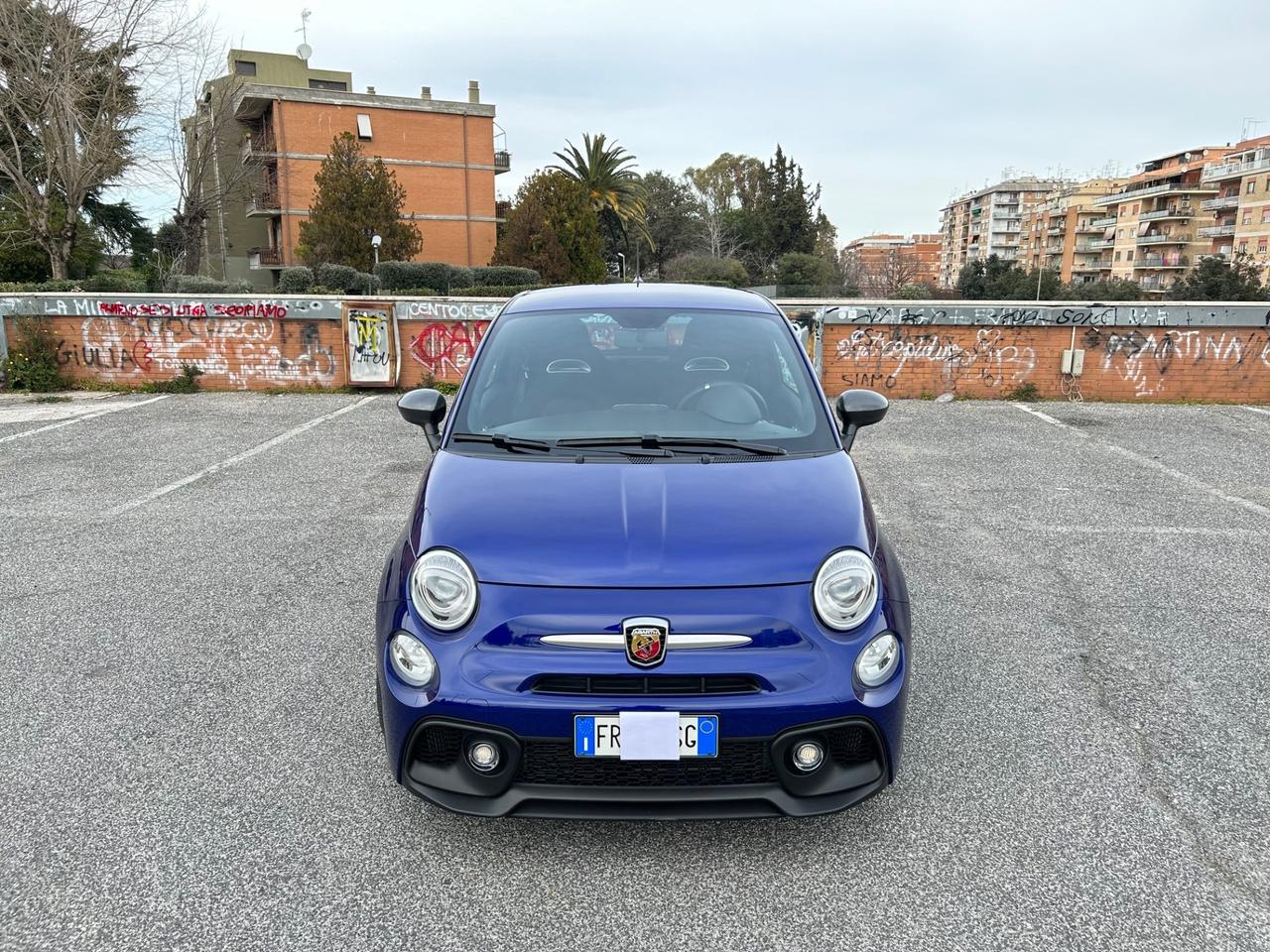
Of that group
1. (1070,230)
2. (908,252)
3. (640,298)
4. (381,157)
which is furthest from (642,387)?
(908,252)

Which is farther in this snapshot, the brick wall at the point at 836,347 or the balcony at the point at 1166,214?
the balcony at the point at 1166,214

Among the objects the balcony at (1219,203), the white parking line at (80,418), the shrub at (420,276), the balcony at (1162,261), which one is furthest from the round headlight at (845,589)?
the balcony at (1162,261)

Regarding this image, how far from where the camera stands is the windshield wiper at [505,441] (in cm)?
304

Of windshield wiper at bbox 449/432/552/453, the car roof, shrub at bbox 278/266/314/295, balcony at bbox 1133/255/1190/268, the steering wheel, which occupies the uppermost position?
balcony at bbox 1133/255/1190/268

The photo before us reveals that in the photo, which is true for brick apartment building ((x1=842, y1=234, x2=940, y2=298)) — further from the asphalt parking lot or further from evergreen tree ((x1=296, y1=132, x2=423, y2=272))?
the asphalt parking lot

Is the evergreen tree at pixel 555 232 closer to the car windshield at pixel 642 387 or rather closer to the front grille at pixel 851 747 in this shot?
the car windshield at pixel 642 387

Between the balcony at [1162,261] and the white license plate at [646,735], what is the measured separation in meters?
106

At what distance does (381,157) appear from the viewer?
40906 mm

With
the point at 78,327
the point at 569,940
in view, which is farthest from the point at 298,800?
the point at 78,327

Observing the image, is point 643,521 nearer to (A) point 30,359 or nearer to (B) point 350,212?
(A) point 30,359

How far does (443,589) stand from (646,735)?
681 mm

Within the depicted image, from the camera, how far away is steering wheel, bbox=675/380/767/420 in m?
3.36

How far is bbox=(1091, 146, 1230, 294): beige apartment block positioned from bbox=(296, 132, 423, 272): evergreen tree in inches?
3042

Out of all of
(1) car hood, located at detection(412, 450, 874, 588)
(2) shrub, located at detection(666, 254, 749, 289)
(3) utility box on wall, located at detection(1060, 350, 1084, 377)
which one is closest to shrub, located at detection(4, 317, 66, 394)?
(1) car hood, located at detection(412, 450, 874, 588)
